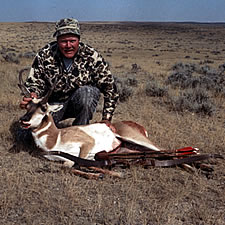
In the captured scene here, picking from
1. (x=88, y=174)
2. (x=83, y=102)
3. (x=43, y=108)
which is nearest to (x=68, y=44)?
(x=83, y=102)

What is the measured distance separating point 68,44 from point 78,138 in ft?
5.01

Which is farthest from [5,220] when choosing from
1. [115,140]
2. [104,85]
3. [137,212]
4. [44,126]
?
[104,85]

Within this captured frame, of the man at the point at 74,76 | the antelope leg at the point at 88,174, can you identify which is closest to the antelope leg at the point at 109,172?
the antelope leg at the point at 88,174

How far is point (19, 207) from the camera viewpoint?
3344 millimetres

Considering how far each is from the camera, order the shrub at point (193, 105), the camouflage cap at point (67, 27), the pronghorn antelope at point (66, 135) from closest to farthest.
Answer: the pronghorn antelope at point (66, 135) < the camouflage cap at point (67, 27) < the shrub at point (193, 105)

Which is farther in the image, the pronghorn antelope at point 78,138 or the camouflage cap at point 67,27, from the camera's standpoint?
the camouflage cap at point 67,27

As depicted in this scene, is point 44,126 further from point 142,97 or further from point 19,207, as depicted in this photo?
point 142,97

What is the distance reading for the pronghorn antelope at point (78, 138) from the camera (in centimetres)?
431

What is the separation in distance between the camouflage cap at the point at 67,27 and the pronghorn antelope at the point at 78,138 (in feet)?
3.16

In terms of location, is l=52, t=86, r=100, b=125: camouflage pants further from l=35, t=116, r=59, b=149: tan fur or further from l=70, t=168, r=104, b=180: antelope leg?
l=70, t=168, r=104, b=180: antelope leg

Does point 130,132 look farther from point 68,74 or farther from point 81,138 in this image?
point 68,74

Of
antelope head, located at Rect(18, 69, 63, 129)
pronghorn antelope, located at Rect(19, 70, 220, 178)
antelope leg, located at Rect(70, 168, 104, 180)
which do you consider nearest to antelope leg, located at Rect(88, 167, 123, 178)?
pronghorn antelope, located at Rect(19, 70, 220, 178)

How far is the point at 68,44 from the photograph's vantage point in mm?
5000

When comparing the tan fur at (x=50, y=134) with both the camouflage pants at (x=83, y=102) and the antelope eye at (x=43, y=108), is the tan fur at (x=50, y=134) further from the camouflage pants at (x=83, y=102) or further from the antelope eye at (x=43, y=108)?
the camouflage pants at (x=83, y=102)
